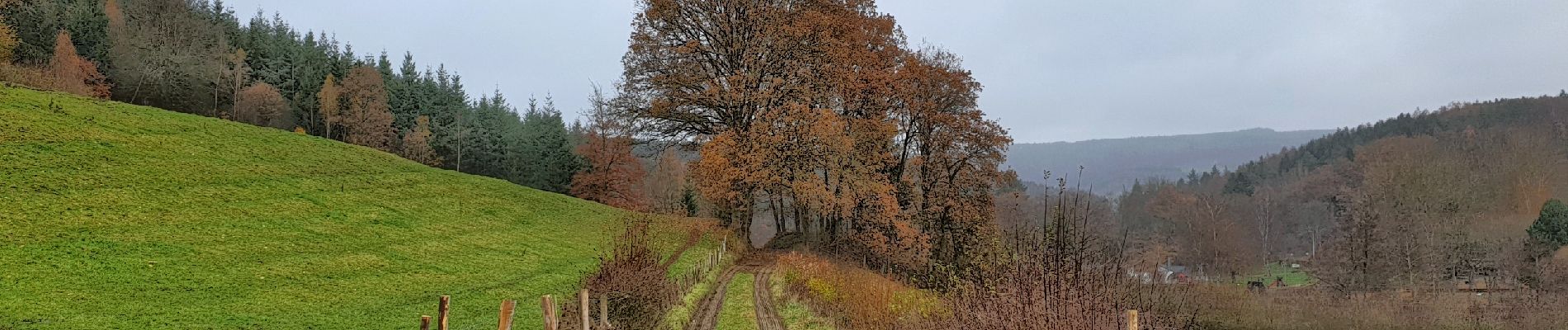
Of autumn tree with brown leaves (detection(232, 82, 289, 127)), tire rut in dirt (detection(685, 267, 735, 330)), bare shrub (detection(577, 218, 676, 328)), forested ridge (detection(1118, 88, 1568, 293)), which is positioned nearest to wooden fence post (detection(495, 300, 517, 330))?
bare shrub (detection(577, 218, 676, 328))

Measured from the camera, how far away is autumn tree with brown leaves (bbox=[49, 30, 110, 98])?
40281 millimetres

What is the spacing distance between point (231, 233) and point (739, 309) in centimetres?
1484

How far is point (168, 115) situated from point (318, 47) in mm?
42583

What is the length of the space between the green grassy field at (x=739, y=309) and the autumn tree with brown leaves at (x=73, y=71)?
1685 inches

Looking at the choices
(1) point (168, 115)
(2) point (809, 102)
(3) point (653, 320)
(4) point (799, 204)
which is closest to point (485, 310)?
(3) point (653, 320)

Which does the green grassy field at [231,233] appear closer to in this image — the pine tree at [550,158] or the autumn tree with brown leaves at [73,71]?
the autumn tree with brown leaves at [73,71]

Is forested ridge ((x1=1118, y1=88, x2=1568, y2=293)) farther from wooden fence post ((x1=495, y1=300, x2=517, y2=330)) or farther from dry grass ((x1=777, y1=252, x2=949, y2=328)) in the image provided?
wooden fence post ((x1=495, y1=300, x2=517, y2=330))

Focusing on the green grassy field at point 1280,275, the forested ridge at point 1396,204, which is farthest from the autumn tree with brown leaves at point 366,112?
the green grassy field at point 1280,275

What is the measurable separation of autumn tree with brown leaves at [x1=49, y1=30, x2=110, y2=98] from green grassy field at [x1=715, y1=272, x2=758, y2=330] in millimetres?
42798

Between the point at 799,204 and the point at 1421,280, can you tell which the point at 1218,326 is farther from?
the point at 1421,280

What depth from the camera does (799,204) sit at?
85.5 ft

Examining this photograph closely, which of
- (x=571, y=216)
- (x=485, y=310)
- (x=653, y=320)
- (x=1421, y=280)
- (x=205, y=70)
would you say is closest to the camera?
(x=653, y=320)

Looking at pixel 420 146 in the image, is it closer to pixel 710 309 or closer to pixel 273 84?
pixel 273 84

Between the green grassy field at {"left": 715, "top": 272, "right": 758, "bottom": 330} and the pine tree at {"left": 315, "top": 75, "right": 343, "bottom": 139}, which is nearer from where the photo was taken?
the green grassy field at {"left": 715, "top": 272, "right": 758, "bottom": 330}
